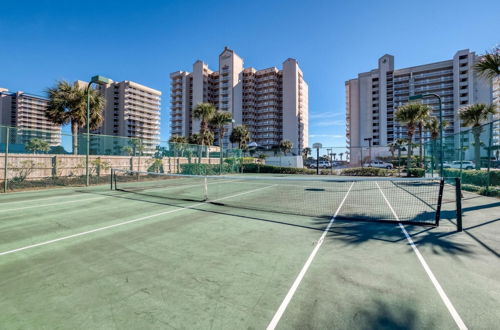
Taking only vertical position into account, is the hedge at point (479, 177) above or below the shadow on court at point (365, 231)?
above

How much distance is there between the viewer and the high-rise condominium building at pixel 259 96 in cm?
9944

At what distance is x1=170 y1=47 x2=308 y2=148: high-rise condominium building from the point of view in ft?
326

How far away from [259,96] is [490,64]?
10002 cm

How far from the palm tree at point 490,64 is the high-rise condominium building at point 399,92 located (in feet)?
254

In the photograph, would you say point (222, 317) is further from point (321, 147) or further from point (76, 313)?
point (321, 147)

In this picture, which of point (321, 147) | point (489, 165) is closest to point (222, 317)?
point (489, 165)

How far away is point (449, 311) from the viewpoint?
9.61ft

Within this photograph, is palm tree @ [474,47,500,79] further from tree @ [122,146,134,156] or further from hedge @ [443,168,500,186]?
tree @ [122,146,134,156]

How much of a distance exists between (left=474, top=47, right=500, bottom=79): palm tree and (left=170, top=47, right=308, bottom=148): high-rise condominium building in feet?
288

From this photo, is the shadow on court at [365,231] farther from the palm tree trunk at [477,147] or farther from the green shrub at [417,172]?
the green shrub at [417,172]

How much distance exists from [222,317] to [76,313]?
1.80 meters

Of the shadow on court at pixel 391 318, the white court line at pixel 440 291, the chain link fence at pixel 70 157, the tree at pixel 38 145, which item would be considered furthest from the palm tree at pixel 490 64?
the tree at pixel 38 145

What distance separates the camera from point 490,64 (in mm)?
10281

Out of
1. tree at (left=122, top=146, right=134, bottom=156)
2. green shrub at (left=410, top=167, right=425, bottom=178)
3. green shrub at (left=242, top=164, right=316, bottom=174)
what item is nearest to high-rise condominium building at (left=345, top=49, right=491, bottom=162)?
green shrub at (left=242, top=164, right=316, bottom=174)
